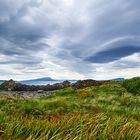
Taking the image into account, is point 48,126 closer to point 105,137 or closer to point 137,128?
point 105,137

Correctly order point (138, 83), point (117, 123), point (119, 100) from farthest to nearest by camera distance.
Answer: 1. point (138, 83)
2. point (119, 100)
3. point (117, 123)

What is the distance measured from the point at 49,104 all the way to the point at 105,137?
15443 mm

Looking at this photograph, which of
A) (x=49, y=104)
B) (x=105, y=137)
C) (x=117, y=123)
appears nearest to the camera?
(x=105, y=137)

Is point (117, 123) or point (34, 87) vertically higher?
point (34, 87)

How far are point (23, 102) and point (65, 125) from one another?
15.1 m

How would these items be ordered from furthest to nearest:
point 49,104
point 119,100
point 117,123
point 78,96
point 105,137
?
1. point 78,96
2. point 119,100
3. point 49,104
4. point 117,123
5. point 105,137

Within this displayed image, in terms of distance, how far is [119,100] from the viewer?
3069 centimetres

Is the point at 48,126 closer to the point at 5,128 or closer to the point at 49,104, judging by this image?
the point at 5,128

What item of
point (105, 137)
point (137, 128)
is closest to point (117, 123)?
point (137, 128)

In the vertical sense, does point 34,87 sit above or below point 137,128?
above

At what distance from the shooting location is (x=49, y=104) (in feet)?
82.0

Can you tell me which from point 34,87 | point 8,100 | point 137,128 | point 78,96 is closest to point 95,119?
point 137,128

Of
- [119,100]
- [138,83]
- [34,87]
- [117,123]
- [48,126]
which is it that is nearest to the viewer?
[48,126]

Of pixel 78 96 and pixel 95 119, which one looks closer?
pixel 95 119
